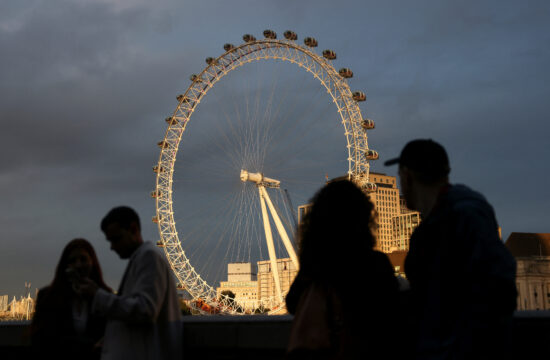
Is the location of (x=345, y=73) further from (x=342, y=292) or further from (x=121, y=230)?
(x=342, y=292)

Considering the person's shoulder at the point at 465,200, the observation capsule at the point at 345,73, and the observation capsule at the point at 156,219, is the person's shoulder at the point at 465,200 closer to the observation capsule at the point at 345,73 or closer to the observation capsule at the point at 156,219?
the observation capsule at the point at 345,73

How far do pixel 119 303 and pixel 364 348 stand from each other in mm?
1307

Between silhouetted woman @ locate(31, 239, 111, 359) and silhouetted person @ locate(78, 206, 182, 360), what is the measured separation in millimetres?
345

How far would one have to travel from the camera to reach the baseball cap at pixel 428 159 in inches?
98.0

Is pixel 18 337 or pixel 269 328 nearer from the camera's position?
pixel 269 328

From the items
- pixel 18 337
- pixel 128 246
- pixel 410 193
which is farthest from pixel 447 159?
pixel 18 337

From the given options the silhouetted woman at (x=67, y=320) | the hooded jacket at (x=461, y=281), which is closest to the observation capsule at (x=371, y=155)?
the silhouetted woman at (x=67, y=320)

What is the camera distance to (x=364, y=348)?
239 centimetres

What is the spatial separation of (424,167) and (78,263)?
2236 mm

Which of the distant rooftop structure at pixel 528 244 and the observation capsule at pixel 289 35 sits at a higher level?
the observation capsule at pixel 289 35

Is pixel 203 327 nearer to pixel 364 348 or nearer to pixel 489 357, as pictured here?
pixel 364 348

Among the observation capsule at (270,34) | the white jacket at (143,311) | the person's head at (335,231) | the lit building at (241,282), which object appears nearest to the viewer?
the person's head at (335,231)

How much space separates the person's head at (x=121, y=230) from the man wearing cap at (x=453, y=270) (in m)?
1.63

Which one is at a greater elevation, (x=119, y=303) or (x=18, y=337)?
(x=119, y=303)
